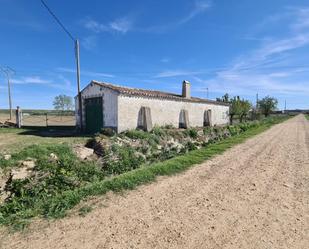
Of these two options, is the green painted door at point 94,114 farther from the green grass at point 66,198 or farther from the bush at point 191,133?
the green grass at point 66,198

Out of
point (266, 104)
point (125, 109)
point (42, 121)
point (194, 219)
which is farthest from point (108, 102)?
point (266, 104)

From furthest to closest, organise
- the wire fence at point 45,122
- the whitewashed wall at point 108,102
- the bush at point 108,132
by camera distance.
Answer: the wire fence at point 45,122 < the whitewashed wall at point 108,102 < the bush at point 108,132

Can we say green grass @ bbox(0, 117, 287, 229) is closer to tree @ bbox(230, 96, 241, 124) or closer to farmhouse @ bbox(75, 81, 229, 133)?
farmhouse @ bbox(75, 81, 229, 133)

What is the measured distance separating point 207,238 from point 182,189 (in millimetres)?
2142

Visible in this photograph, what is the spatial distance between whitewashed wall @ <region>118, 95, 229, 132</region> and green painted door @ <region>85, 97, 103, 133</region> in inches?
68.3

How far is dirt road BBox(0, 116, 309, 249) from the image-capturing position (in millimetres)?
3471

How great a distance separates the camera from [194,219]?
4141mm

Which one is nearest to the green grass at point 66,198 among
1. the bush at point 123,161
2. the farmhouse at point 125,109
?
the bush at point 123,161

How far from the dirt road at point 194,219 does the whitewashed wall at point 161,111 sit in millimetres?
8391

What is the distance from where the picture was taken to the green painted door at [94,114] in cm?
1522

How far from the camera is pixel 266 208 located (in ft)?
15.0

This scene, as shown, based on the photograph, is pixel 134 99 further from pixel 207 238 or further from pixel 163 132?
pixel 207 238

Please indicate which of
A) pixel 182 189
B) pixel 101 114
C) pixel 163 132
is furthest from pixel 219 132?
pixel 182 189

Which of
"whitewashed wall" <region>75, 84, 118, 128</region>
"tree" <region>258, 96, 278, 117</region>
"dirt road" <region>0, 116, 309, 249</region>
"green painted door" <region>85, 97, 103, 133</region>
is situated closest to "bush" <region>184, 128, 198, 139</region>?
"whitewashed wall" <region>75, 84, 118, 128</region>
